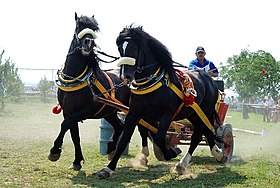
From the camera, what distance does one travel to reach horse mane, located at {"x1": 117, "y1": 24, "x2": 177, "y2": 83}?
6.64 m

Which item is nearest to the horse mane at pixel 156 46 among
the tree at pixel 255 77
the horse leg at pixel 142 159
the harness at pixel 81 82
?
the harness at pixel 81 82

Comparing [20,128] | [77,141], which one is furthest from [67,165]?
[20,128]

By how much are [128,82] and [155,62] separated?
65 cm

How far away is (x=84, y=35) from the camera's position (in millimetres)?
7090

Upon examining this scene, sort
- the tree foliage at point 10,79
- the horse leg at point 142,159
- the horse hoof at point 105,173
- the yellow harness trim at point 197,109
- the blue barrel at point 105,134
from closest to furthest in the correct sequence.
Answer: the horse hoof at point 105,173 → the yellow harness trim at point 197,109 → the horse leg at point 142,159 → the blue barrel at point 105,134 → the tree foliage at point 10,79

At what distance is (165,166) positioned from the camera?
27.4ft

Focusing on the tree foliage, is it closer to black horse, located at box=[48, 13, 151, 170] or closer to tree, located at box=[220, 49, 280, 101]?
tree, located at box=[220, 49, 280, 101]

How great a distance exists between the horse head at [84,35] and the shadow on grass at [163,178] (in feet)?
6.10

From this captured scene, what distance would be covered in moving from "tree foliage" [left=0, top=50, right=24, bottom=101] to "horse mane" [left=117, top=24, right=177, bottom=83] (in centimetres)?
1762

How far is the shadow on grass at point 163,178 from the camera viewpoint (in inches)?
255

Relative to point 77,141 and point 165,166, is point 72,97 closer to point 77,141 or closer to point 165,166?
point 77,141

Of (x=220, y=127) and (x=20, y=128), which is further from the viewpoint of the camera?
(x=20, y=128)

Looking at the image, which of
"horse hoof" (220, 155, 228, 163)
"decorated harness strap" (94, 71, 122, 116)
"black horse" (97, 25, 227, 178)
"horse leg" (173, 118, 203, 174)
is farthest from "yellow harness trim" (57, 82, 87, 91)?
"horse hoof" (220, 155, 228, 163)

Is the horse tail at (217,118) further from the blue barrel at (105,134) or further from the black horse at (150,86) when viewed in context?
the blue barrel at (105,134)
